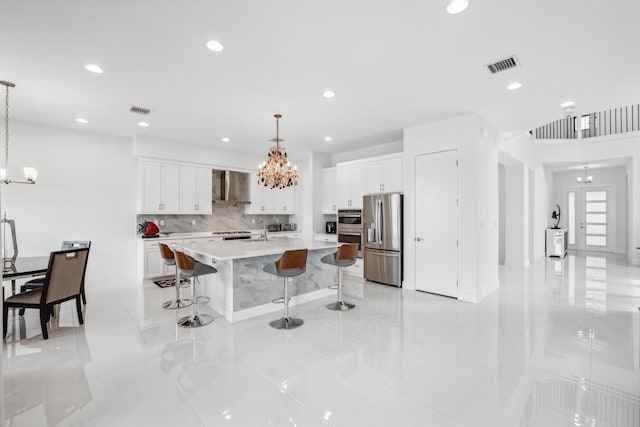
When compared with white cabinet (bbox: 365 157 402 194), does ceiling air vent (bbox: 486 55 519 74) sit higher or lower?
higher

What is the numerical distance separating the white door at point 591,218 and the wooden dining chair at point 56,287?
13.6 meters

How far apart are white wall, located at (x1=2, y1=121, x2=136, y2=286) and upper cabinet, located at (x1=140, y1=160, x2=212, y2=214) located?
467 mm

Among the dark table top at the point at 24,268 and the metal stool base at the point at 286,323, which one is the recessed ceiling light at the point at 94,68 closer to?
the dark table top at the point at 24,268

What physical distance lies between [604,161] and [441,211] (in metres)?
7.11

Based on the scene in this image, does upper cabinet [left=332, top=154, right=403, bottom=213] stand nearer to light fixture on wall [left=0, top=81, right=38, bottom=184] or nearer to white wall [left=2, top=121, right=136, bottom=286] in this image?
white wall [left=2, top=121, right=136, bottom=286]

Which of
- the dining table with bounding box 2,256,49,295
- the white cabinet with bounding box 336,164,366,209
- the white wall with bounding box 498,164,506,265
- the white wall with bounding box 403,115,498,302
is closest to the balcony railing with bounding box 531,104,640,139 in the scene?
the white wall with bounding box 498,164,506,265

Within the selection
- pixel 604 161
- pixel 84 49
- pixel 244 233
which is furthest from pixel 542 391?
pixel 604 161

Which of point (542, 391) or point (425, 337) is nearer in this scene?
point (542, 391)

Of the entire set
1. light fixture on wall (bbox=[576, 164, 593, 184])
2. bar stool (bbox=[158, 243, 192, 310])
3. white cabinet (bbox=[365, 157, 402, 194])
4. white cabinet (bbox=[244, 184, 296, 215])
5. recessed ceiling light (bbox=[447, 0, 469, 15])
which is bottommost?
bar stool (bbox=[158, 243, 192, 310])

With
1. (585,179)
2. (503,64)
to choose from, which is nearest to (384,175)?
(503,64)

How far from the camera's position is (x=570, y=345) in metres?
3.18

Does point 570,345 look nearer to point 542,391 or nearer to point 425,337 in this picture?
point 542,391

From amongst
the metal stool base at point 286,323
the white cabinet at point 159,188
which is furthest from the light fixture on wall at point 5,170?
the metal stool base at point 286,323

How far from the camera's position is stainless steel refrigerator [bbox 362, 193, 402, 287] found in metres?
5.52
